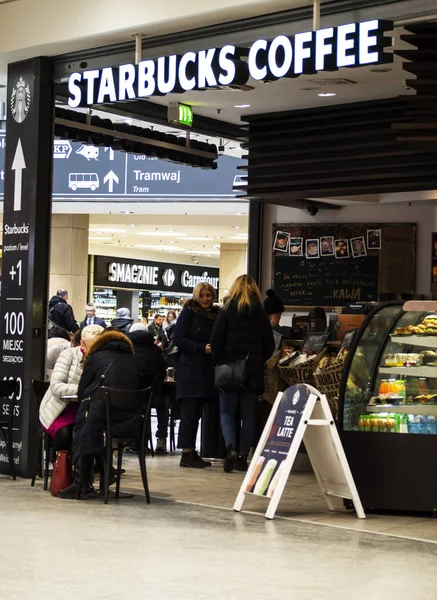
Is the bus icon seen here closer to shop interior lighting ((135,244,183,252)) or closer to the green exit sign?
the green exit sign

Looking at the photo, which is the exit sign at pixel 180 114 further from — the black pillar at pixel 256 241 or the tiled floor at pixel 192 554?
the tiled floor at pixel 192 554

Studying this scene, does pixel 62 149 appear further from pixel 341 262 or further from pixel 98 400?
pixel 98 400

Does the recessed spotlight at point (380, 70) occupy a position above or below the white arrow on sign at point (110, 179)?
above

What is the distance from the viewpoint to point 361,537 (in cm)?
674

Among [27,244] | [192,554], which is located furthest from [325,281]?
[192,554]

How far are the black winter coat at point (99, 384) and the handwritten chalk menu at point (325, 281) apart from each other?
540 centimetres

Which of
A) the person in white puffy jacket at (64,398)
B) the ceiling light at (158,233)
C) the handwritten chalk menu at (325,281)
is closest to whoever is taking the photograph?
the person in white puffy jacket at (64,398)

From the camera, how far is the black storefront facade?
287 inches

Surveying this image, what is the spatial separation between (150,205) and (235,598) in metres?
14.2

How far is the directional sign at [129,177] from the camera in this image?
18.1m

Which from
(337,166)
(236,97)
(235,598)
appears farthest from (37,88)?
(235,598)

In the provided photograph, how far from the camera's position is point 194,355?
1006 centimetres

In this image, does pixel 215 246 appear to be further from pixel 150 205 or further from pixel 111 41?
pixel 111 41

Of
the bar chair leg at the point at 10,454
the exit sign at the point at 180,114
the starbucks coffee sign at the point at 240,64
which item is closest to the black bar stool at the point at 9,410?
the bar chair leg at the point at 10,454
